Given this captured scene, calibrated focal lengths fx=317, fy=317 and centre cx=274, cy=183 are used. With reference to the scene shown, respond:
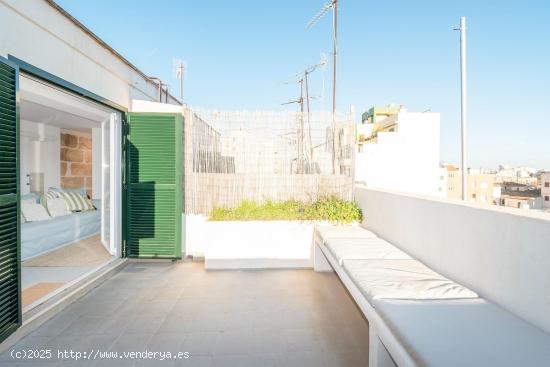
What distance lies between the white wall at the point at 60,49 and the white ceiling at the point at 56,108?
0.68 ft

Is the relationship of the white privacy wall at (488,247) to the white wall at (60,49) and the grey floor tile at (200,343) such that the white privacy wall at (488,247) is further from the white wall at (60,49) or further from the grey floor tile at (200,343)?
the white wall at (60,49)

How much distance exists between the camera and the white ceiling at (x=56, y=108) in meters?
3.71

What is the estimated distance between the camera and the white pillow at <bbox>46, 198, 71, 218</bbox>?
18.0 ft

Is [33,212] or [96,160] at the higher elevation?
[96,160]

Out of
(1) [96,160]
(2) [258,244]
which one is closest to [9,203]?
(2) [258,244]

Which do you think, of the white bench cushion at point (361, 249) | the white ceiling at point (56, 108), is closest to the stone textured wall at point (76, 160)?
the white ceiling at point (56, 108)

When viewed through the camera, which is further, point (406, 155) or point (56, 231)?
point (406, 155)

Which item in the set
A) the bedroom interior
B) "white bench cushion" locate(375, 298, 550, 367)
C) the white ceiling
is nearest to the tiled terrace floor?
the bedroom interior

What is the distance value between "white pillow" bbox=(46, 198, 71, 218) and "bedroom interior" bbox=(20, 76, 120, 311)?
0.05 ft

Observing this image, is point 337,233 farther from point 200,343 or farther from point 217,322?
point 200,343

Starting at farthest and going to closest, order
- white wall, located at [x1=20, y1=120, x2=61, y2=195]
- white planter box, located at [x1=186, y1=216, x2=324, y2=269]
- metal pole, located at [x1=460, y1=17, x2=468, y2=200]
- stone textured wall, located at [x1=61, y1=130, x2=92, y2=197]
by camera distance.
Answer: stone textured wall, located at [x1=61, y1=130, x2=92, y2=197] → white wall, located at [x1=20, y1=120, x2=61, y2=195] → metal pole, located at [x1=460, y1=17, x2=468, y2=200] → white planter box, located at [x1=186, y1=216, x2=324, y2=269]

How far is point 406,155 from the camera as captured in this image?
1745 centimetres

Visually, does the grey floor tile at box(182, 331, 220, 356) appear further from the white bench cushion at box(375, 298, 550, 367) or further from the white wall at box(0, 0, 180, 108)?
the white wall at box(0, 0, 180, 108)

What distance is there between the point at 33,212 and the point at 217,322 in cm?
417
